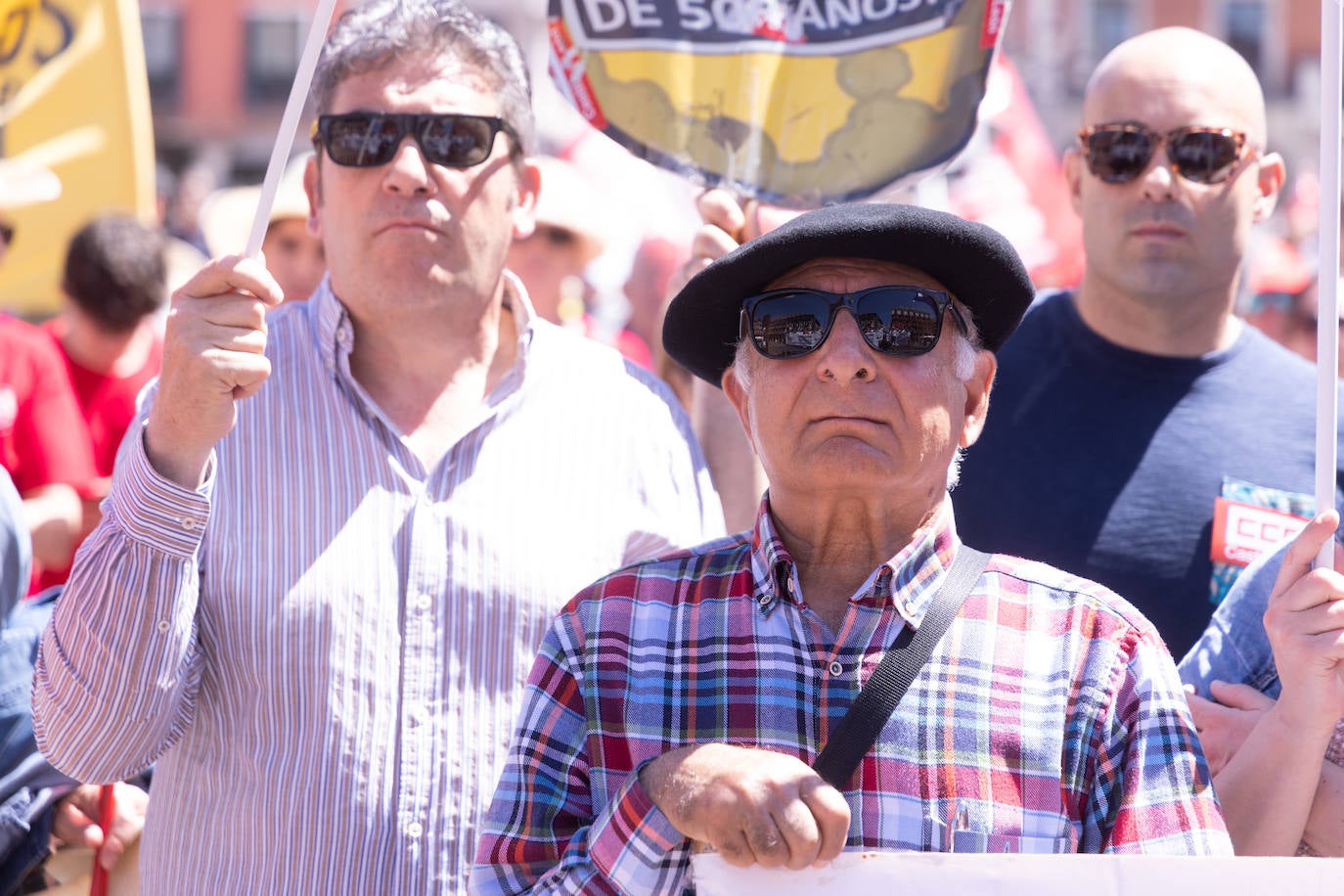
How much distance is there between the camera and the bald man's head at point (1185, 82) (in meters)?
3.51

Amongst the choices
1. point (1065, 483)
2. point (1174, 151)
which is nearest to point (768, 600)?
point (1065, 483)

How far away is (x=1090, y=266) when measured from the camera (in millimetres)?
3600

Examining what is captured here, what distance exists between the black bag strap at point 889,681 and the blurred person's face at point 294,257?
3745 millimetres

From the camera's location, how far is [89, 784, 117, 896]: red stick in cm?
305

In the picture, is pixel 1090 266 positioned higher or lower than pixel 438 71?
lower

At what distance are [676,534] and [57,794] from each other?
1.28 metres

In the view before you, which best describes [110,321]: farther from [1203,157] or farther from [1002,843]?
[1002,843]

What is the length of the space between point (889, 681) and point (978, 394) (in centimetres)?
51

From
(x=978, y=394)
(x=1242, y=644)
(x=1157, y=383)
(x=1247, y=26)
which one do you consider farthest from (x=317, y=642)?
(x=1247, y=26)

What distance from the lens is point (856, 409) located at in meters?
2.12

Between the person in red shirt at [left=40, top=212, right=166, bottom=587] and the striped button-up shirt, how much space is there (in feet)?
7.84

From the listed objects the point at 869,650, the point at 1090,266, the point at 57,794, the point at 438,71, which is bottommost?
the point at 57,794

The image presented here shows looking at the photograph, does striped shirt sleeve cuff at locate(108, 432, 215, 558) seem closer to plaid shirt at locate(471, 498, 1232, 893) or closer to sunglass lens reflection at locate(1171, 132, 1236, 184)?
plaid shirt at locate(471, 498, 1232, 893)

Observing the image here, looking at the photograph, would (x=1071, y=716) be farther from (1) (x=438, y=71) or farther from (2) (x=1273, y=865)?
(1) (x=438, y=71)
